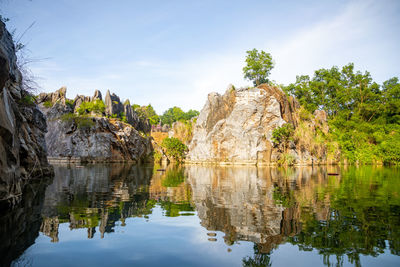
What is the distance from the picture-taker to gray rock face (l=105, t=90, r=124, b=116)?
90050mm

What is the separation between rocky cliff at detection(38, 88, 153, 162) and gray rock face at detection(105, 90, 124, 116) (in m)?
2.88

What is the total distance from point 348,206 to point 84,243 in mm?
12001

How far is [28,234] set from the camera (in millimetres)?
8570

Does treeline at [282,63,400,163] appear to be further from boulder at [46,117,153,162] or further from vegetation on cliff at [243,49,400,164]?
boulder at [46,117,153,162]

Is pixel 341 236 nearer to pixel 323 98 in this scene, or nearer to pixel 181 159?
pixel 181 159

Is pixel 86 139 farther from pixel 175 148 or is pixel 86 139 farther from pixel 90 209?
pixel 90 209

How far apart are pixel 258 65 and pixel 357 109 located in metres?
32.6

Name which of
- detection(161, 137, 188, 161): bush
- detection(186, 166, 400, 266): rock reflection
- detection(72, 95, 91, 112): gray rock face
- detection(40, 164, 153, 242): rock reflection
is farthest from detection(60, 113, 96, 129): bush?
detection(186, 166, 400, 266): rock reflection

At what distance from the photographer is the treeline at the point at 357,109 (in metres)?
71.5

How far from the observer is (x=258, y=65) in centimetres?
8438

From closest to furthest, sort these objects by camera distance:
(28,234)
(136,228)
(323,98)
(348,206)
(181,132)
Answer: (28,234), (136,228), (348,206), (323,98), (181,132)

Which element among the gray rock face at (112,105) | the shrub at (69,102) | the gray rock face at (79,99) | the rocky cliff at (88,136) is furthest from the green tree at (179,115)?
the shrub at (69,102)

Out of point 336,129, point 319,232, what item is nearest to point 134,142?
point 336,129

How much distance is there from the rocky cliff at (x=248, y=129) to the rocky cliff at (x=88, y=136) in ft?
61.4
